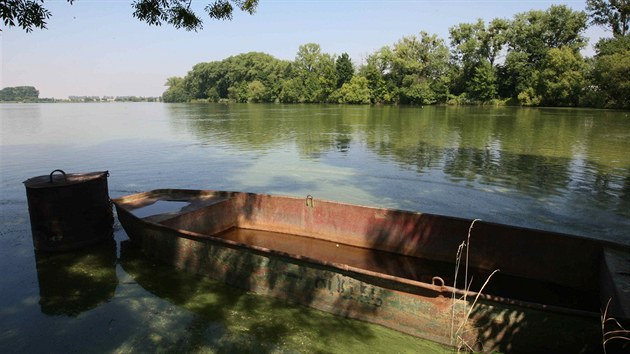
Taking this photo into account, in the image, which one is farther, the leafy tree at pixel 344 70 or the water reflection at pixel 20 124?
the leafy tree at pixel 344 70

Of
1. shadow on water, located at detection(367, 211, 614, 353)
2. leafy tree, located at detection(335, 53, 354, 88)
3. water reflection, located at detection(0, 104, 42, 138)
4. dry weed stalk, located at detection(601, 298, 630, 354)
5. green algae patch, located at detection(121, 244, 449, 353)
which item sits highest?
leafy tree, located at detection(335, 53, 354, 88)

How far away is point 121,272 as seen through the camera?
7.06 meters

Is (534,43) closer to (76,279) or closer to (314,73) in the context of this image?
(314,73)

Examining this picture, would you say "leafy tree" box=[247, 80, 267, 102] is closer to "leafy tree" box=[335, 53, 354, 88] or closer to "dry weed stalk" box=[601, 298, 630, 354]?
"leafy tree" box=[335, 53, 354, 88]

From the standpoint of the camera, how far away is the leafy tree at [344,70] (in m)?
89.4

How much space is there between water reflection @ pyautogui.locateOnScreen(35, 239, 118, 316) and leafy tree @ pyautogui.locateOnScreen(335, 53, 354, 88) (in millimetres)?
85177

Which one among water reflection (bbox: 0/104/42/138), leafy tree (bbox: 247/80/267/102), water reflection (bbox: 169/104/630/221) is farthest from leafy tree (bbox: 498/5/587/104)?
water reflection (bbox: 0/104/42/138)

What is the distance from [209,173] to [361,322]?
1171cm

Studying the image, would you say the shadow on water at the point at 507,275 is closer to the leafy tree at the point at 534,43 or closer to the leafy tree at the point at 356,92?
the leafy tree at the point at 534,43

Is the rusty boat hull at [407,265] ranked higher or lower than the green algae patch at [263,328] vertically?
higher

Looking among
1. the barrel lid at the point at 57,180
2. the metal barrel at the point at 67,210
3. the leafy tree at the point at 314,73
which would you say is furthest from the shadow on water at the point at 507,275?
the leafy tree at the point at 314,73

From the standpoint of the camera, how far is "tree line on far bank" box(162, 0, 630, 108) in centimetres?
5469

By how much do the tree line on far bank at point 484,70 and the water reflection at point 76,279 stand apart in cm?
5728

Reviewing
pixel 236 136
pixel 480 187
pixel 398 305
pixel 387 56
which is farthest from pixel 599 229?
pixel 387 56
